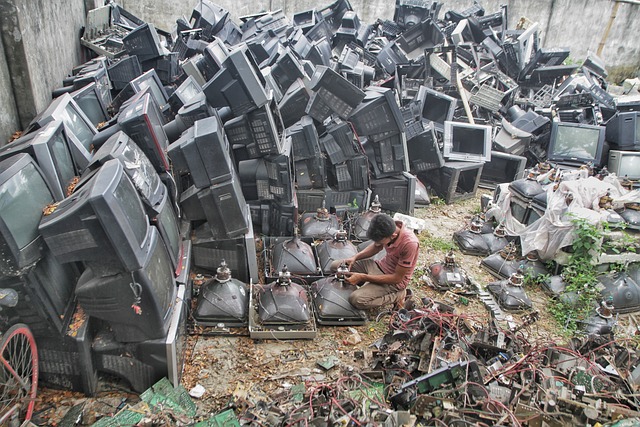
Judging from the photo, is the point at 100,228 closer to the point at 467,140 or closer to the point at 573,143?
the point at 467,140

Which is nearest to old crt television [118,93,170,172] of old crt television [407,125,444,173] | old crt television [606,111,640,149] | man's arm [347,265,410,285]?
man's arm [347,265,410,285]

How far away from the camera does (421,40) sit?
30.9 feet

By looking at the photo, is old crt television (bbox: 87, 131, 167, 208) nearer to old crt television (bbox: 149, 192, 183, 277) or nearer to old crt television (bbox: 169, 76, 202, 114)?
old crt television (bbox: 149, 192, 183, 277)

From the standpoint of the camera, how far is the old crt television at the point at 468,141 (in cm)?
654

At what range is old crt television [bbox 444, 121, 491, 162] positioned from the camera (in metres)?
6.54

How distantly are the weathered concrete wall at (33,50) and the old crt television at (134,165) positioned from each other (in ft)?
7.16

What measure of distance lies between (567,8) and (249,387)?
15843mm

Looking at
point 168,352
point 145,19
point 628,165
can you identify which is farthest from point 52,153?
point 145,19

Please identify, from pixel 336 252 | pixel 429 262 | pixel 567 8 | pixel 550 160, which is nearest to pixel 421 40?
pixel 550 160

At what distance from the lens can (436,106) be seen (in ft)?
24.1

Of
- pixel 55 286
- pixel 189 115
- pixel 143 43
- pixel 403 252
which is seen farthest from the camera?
pixel 143 43

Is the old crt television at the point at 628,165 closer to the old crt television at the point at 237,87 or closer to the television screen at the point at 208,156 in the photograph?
the old crt television at the point at 237,87

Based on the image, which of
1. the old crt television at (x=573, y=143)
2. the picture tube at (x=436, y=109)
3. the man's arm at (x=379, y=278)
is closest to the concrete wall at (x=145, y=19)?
the man's arm at (x=379, y=278)

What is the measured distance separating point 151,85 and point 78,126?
61.3 inches
